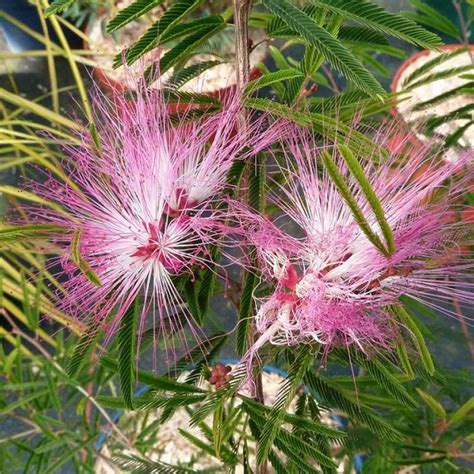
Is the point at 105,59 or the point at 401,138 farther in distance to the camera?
the point at 105,59

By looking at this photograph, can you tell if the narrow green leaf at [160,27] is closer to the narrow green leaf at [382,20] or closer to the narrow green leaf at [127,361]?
the narrow green leaf at [382,20]

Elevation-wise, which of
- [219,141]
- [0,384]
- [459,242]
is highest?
[219,141]

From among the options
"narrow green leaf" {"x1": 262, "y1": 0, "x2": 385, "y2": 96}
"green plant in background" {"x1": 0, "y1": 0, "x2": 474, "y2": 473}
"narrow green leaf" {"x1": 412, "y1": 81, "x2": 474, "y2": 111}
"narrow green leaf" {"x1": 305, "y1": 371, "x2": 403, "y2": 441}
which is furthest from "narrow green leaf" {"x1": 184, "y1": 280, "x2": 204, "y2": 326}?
"narrow green leaf" {"x1": 412, "y1": 81, "x2": 474, "y2": 111}

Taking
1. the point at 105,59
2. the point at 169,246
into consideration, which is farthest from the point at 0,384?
the point at 105,59

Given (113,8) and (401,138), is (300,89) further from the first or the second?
(113,8)

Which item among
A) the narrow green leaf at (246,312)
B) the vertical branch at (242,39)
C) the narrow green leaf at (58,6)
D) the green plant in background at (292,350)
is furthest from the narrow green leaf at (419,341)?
the narrow green leaf at (58,6)

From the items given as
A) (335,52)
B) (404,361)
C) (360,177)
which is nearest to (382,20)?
(335,52)
